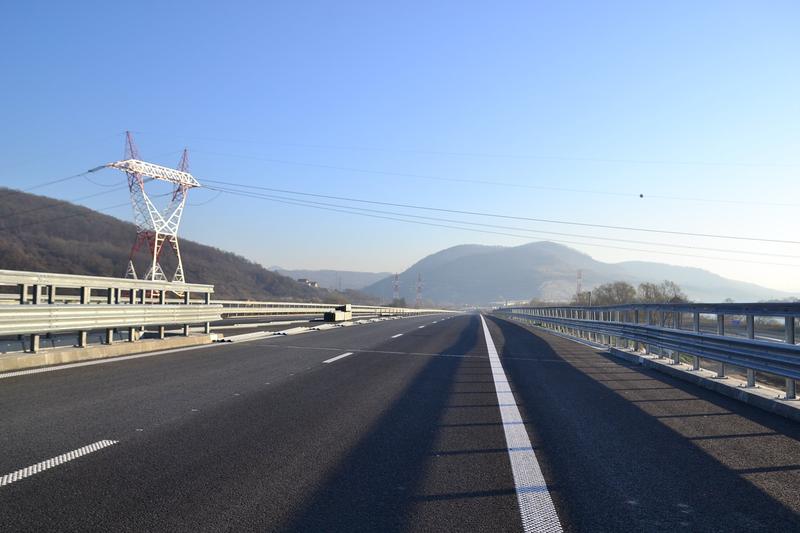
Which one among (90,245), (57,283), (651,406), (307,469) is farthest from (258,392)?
(90,245)

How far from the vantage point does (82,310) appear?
36.6 feet

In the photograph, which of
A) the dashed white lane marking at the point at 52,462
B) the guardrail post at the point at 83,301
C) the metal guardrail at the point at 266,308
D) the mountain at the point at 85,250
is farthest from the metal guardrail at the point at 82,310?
the mountain at the point at 85,250

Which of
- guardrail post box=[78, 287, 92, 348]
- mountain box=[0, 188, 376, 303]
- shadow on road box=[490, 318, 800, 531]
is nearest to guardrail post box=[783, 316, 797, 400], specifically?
shadow on road box=[490, 318, 800, 531]

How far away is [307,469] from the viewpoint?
504 cm

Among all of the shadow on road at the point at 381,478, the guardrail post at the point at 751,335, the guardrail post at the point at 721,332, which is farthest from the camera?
the guardrail post at the point at 721,332

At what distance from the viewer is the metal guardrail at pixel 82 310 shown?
967cm

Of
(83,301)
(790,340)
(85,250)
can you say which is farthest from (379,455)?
(85,250)

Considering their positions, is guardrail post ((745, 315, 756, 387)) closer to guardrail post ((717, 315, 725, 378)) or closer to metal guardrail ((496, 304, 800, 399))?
metal guardrail ((496, 304, 800, 399))

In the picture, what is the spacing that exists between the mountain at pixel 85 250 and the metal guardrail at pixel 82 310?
163 ft

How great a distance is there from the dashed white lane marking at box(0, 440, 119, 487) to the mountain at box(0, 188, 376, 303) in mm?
58287

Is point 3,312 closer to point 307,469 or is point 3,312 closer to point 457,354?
point 307,469

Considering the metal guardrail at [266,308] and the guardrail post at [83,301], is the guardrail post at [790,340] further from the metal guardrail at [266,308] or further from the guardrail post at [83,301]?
the metal guardrail at [266,308]

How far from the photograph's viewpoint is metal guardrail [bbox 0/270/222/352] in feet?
31.7

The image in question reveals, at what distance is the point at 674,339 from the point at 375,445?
8279 mm
